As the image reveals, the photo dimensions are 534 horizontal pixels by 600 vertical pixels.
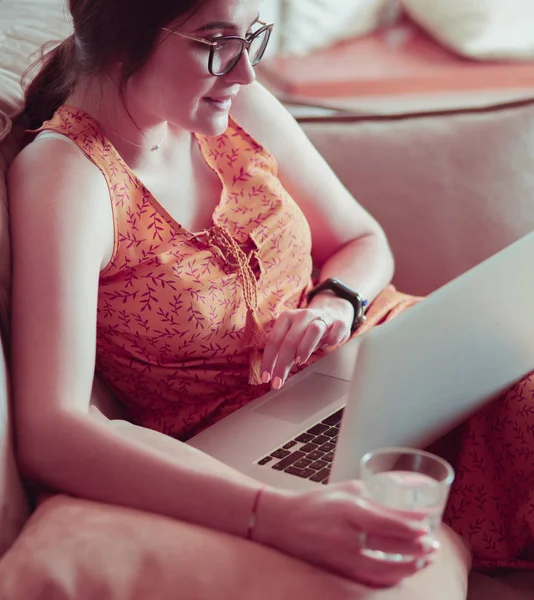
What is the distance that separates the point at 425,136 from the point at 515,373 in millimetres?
760

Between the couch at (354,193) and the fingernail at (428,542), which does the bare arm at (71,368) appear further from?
the fingernail at (428,542)

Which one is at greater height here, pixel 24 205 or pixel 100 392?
pixel 24 205

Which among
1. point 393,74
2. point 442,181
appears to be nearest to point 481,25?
point 393,74

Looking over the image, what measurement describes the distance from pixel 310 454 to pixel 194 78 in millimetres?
539

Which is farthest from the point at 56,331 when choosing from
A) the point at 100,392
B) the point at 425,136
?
the point at 425,136

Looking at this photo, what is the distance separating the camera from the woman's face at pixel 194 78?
1.28 m

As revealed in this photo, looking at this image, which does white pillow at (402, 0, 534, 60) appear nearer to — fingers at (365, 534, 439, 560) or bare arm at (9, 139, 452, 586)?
bare arm at (9, 139, 452, 586)

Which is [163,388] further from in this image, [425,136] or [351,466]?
[425,136]

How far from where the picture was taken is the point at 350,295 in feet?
4.99

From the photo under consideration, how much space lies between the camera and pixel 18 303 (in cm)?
116

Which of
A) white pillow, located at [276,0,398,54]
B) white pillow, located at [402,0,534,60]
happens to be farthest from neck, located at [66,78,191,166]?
white pillow, located at [402,0,534,60]

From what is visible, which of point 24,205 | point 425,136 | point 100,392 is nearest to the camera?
point 24,205

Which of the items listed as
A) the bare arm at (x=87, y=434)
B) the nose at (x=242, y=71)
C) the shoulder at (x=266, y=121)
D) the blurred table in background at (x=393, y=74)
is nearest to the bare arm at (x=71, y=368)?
the bare arm at (x=87, y=434)

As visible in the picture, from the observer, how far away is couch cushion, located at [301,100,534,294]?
1.78m
